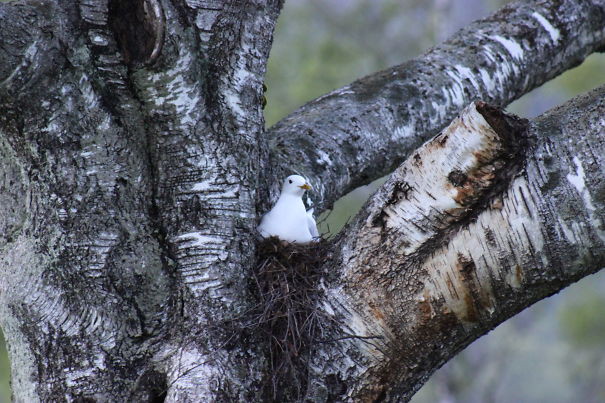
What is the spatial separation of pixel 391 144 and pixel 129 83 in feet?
4.43

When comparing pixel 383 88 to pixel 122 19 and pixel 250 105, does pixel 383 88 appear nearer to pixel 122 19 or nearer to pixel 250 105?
pixel 250 105

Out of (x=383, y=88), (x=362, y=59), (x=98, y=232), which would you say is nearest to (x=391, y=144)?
(x=383, y=88)

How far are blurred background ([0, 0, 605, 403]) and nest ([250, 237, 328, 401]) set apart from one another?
445 inches

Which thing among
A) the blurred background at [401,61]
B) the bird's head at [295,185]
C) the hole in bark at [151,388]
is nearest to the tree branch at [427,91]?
the bird's head at [295,185]

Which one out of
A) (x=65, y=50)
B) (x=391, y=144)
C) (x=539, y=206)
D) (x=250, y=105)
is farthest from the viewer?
(x=391, y=144)

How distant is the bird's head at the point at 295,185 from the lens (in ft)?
10.4

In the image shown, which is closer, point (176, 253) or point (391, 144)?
point (176, 253)

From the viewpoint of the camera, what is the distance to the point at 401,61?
16109 mm

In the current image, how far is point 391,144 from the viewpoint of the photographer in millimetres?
3451

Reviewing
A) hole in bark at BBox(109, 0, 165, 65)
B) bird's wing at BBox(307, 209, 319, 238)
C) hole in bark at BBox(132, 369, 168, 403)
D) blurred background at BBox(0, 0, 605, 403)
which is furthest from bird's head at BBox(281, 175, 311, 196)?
blurred background at BBox(0, 0, 605, 403)

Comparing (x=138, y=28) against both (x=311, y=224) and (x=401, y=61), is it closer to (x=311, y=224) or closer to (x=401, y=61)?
(x=311, y=224)

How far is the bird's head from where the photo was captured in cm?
317

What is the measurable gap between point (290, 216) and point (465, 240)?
1.23 m

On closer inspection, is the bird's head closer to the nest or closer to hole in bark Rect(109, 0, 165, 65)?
the nest
